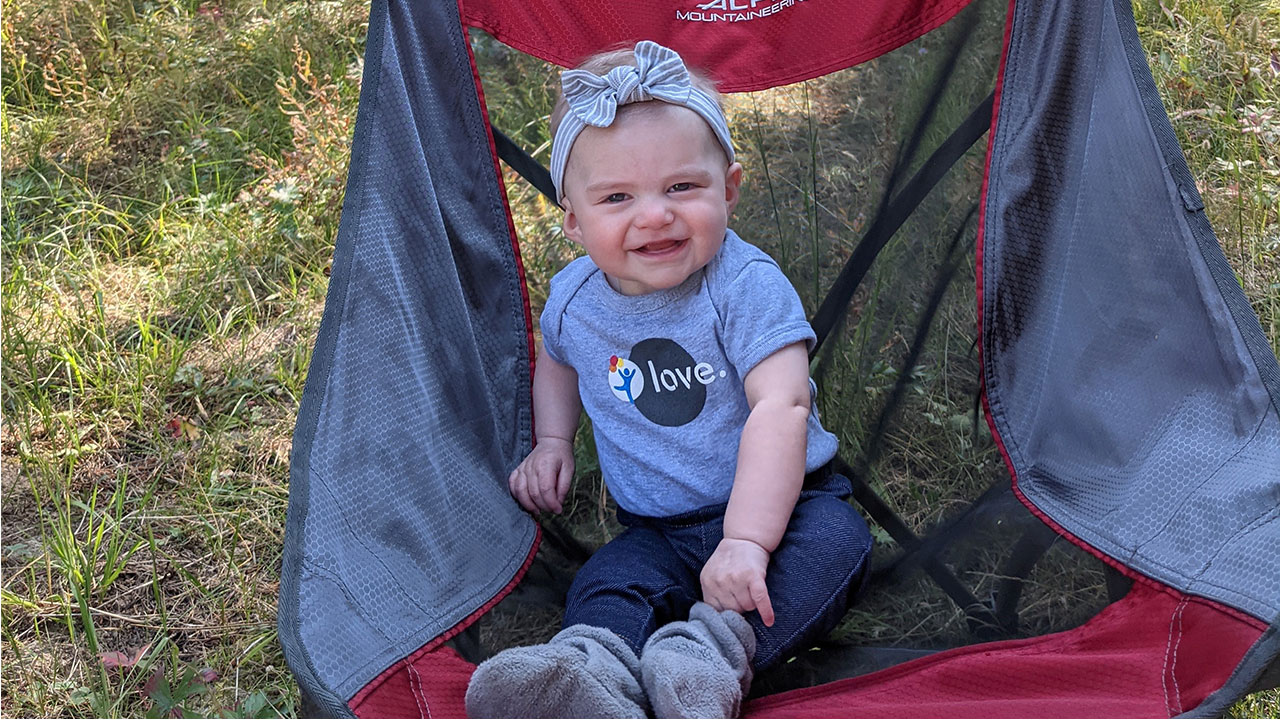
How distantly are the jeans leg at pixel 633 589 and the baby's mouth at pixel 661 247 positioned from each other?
0.44 m

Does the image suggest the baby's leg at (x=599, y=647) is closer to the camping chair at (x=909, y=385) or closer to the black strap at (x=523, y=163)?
the camping chair at (x=909, y=385)

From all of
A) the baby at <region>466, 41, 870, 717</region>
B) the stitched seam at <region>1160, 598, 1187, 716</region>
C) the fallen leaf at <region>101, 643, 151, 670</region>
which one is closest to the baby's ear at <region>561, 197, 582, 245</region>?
the baby at <region>466, 41, 870, 717</region>

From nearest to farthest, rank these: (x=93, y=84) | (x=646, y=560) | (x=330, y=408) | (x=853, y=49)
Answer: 1. (x=330, y=408)
2. (x=646, y=560)
3. (x=853, y=49)
4. (x=93, y=84)

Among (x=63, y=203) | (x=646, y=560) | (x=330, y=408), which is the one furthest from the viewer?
(x=63, y=203)

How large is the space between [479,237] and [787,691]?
3.02ft

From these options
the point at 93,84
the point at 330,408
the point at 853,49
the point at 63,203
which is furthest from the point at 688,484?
the point at 93,84

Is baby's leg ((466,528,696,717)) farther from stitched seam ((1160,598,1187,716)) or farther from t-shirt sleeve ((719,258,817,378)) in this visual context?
stitched seam ((1160,598,1187,716))

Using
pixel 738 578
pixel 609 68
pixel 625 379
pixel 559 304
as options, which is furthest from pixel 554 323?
pixel 738 578

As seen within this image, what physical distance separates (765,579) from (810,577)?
0.06 metres

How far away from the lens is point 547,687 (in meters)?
1.39

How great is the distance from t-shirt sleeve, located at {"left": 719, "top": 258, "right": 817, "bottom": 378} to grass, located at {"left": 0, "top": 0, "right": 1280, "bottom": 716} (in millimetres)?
390

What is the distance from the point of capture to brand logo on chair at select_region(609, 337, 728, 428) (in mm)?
1811

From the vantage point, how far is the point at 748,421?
5.53 ft

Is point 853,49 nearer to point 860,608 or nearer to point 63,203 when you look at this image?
point 860,608
